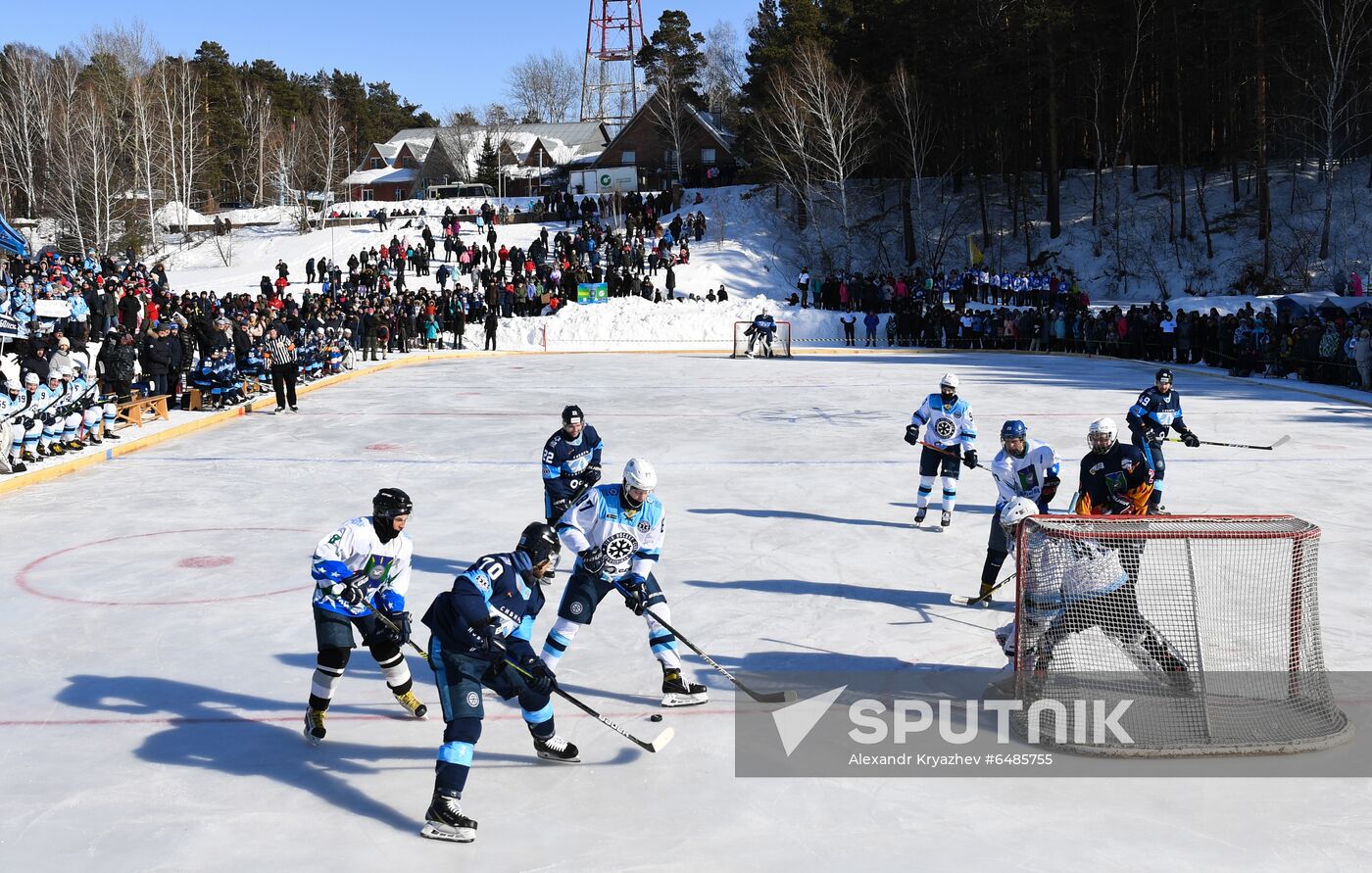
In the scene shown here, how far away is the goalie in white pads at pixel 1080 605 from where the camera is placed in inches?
259

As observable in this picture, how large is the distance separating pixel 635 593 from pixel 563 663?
1.02m

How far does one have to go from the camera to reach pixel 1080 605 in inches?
259

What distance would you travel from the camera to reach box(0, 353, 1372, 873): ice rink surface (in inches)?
207

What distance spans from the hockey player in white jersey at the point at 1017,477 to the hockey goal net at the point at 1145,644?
1807 mm

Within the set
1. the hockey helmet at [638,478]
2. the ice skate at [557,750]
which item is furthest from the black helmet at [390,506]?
the ice skate at [557,750]

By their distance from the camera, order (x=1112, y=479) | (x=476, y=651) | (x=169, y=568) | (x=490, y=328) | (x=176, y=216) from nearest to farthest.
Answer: (x=476, y=651), (x=1112, y=479), (x=169, y=568), (x=490, y=328), (x=176, y=216)

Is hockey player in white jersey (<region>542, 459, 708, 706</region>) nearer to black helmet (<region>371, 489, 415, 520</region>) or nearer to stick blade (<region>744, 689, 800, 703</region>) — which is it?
stick blade (<region>744, 689, 800, 703</region>)

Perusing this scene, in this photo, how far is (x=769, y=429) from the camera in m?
18.1

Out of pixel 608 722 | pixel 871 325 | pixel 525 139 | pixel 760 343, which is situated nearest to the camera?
pixel 608 722

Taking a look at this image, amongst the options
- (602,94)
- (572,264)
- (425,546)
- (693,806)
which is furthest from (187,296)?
(602,94)

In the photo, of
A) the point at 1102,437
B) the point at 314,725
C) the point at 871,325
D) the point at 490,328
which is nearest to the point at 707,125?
the point at 871,325

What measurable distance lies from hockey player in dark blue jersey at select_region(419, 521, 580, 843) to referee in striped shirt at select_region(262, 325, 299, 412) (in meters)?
15.2

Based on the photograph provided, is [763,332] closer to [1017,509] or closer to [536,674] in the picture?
[1017,509]

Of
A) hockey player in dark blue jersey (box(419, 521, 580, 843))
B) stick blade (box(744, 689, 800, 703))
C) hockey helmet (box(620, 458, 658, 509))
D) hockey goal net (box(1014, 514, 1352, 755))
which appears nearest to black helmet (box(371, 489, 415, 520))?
hockey player in dark blue jersey (box(419, 521, 580, 843))
